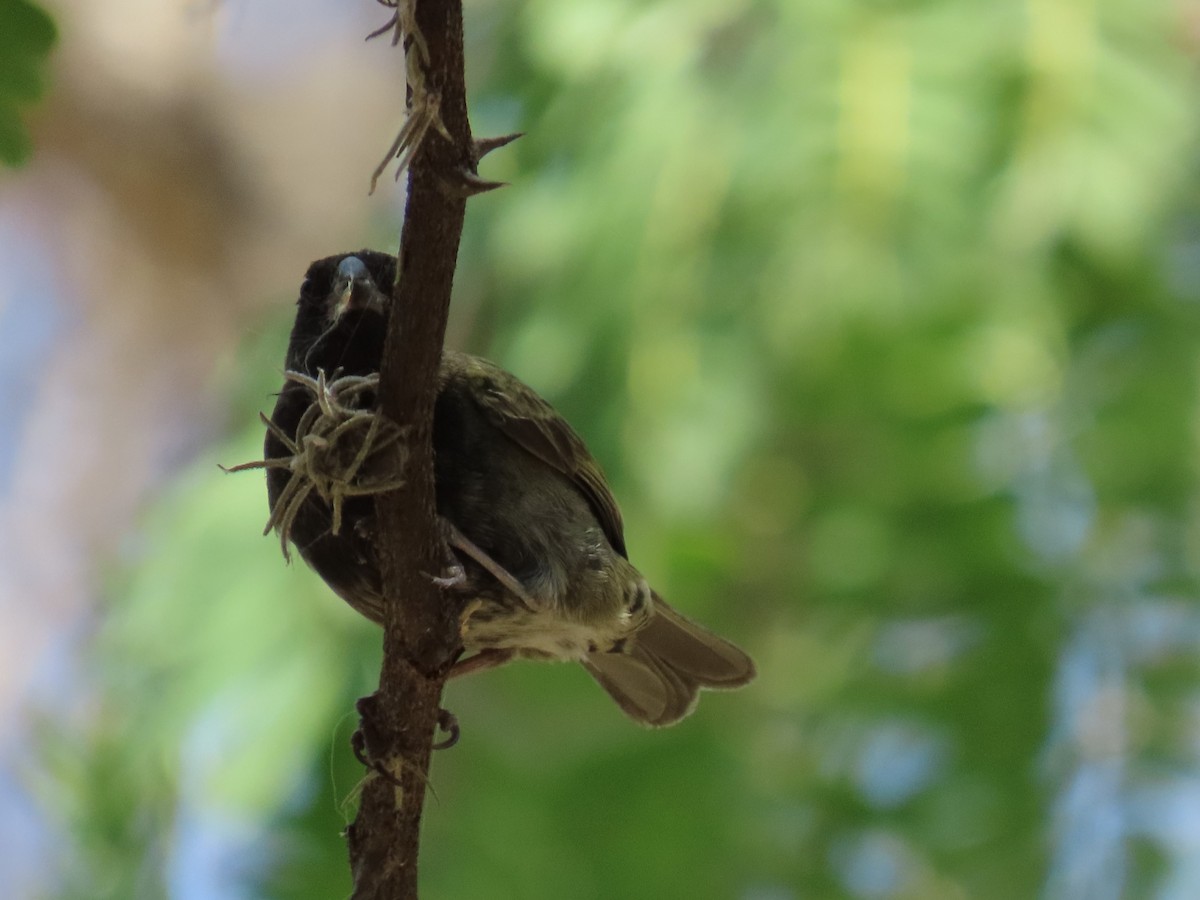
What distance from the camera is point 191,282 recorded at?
26.3 ft

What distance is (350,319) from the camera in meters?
2.65

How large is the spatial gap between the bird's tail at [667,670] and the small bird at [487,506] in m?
0.24

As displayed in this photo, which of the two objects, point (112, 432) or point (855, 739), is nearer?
point (855, 739)

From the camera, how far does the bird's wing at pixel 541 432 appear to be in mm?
2857

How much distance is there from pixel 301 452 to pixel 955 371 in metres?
1.91

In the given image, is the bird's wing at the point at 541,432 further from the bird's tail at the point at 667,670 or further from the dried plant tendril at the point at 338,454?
the dried plant tendril at the point at 338,454

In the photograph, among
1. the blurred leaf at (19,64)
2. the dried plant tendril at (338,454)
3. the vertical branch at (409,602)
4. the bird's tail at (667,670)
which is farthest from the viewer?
the bird's tail at (667,670)

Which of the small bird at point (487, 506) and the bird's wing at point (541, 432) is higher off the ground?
the bird's wing at point (541, 432)

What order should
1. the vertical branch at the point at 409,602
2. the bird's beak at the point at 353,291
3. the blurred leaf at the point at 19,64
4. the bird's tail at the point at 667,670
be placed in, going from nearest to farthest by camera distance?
the blurred leaf at the point at 19,64 → the vertical branch at the point at 409,602 → the bird's beak at the point at 353,291 → the bird's tail at the point at 667,670

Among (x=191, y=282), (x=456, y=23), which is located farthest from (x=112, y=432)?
(x=456, y=23)

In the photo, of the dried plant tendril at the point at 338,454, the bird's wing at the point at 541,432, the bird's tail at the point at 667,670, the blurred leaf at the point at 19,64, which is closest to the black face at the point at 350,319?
the bird's wing at the point at 541,432

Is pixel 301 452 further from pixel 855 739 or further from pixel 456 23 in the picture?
pixel 855 739

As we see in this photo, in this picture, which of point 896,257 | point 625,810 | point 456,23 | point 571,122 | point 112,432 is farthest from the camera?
point 112,432

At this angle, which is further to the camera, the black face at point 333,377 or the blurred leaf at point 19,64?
the black face at point 333,377
